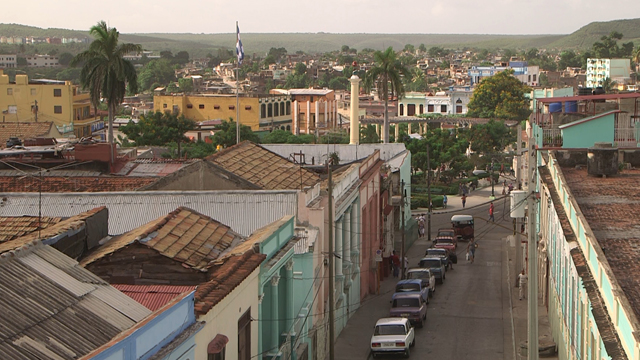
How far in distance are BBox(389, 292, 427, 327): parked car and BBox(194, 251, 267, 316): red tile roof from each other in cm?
1695

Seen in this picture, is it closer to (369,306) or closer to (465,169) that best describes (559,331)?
(369,306)

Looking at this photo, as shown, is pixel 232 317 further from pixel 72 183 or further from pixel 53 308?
pixel 72 183

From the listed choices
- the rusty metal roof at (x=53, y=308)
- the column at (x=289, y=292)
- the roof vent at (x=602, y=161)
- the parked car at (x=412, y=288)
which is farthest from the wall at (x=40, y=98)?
the rusty metal roof at (x=53, y=308)

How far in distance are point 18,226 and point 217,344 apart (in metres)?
7.82

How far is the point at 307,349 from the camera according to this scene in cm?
2791

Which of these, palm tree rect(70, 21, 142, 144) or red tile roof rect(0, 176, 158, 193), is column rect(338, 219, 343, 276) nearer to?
red tile roof rect(0, 176, 158, 193)

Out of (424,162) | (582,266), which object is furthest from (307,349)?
(424,162)

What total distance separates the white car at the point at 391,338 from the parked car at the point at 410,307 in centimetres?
329

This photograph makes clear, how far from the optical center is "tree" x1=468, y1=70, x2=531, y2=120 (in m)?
128

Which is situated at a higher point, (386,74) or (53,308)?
(386,74)

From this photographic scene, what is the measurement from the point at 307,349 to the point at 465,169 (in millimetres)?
57482

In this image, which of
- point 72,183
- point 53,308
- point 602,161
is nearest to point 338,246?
point 72,183

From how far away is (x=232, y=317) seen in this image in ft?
61.4

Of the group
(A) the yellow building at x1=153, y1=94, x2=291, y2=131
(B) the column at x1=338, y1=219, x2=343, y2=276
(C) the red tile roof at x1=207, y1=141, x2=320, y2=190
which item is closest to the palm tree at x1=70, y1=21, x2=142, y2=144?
(C) the red tile roof at x1=207, y1=141, x2=320, y2=190
